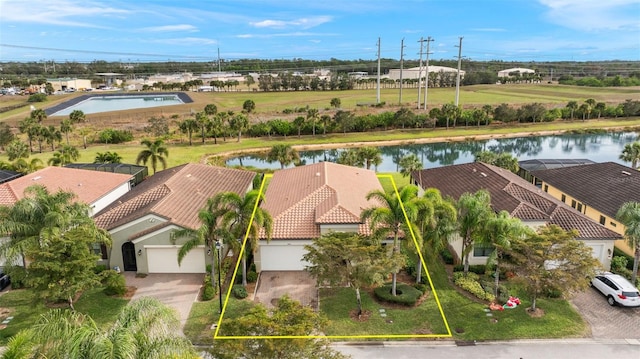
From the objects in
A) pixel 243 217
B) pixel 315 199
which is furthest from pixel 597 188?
pixel 243 217

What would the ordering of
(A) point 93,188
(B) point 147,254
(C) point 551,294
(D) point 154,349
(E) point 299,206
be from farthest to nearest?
(A) point 93,188 → (E) point 299,206 → (B) point 147,254 → (C) point 551,294 → (D) point 154,349

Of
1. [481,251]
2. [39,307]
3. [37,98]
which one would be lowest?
[39,307]

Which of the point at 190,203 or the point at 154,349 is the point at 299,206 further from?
the point at 154,349

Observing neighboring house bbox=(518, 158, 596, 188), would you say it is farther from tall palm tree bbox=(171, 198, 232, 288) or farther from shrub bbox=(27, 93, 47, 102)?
shrub bbox=(27, 93, 47, 102)

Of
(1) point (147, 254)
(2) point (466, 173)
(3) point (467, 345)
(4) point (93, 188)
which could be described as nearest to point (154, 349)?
(3) point (467, 345)

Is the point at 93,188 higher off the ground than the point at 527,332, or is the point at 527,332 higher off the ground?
the point at 93,188

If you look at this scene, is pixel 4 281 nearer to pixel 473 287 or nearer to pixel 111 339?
pixel 111 339
